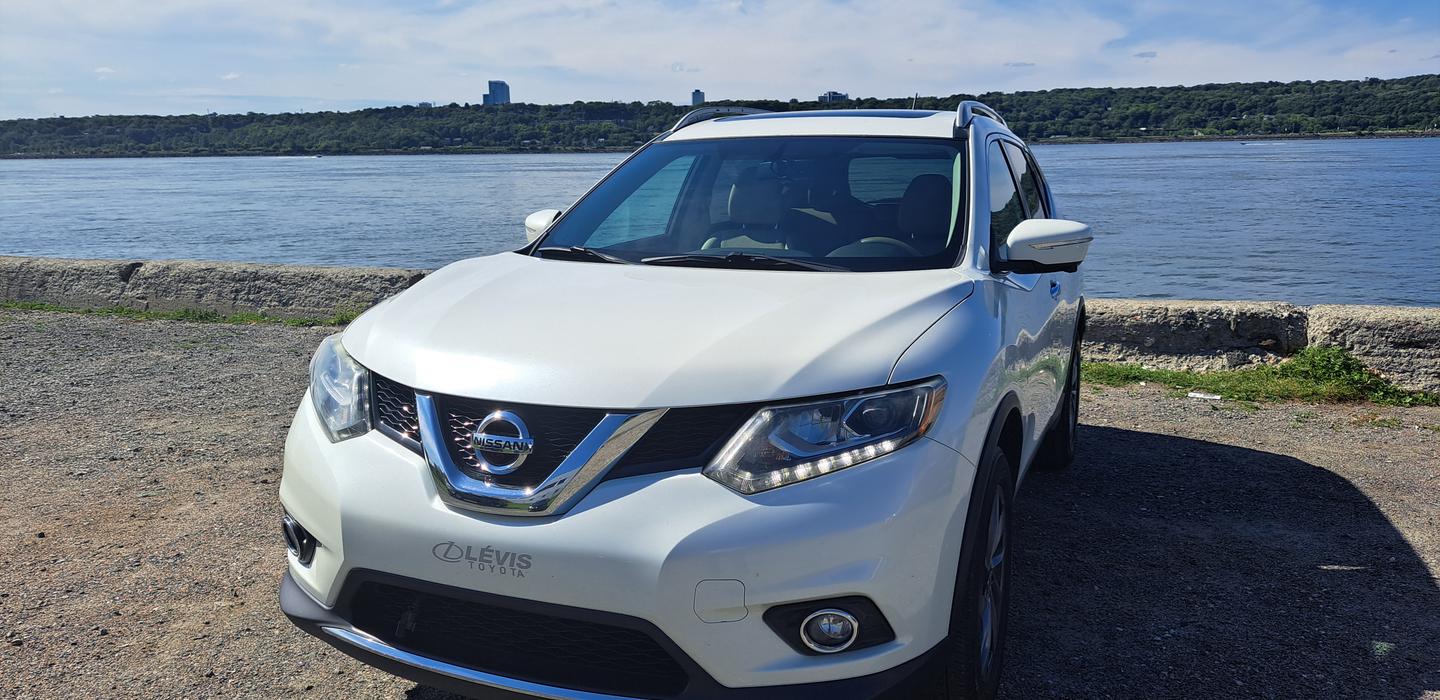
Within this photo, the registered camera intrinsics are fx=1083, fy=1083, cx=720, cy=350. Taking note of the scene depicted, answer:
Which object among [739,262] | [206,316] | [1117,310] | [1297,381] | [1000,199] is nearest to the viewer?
[739,262]

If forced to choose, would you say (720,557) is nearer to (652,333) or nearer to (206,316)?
(652,333)

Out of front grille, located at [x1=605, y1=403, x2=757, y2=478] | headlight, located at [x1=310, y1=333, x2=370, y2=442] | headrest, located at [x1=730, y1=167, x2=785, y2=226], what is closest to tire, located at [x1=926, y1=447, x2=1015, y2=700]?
front grille, located at [x1=605, y1=403, x2=757, y2=478]

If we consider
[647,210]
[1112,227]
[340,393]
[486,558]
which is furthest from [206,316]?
[1112,227]

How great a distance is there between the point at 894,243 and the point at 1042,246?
0.44m

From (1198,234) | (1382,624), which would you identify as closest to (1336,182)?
(1198,234)

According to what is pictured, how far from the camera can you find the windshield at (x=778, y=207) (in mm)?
3320

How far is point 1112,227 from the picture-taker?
27.2 metres

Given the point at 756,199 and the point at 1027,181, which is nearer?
the point at 756,199

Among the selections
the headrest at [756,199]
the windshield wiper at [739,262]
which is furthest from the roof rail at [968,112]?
the windshield wiper at [739,262]

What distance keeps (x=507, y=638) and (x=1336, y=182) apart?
49406 mm

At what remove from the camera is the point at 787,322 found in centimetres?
254

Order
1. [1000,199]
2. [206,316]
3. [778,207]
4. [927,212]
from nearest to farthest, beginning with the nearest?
[927,212] → [778,207] → [1000,199] → [206,316]

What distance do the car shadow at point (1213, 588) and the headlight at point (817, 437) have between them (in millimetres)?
1095

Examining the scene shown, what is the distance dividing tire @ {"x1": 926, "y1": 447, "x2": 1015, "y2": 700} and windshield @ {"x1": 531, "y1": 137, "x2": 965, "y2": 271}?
31.2 inches
